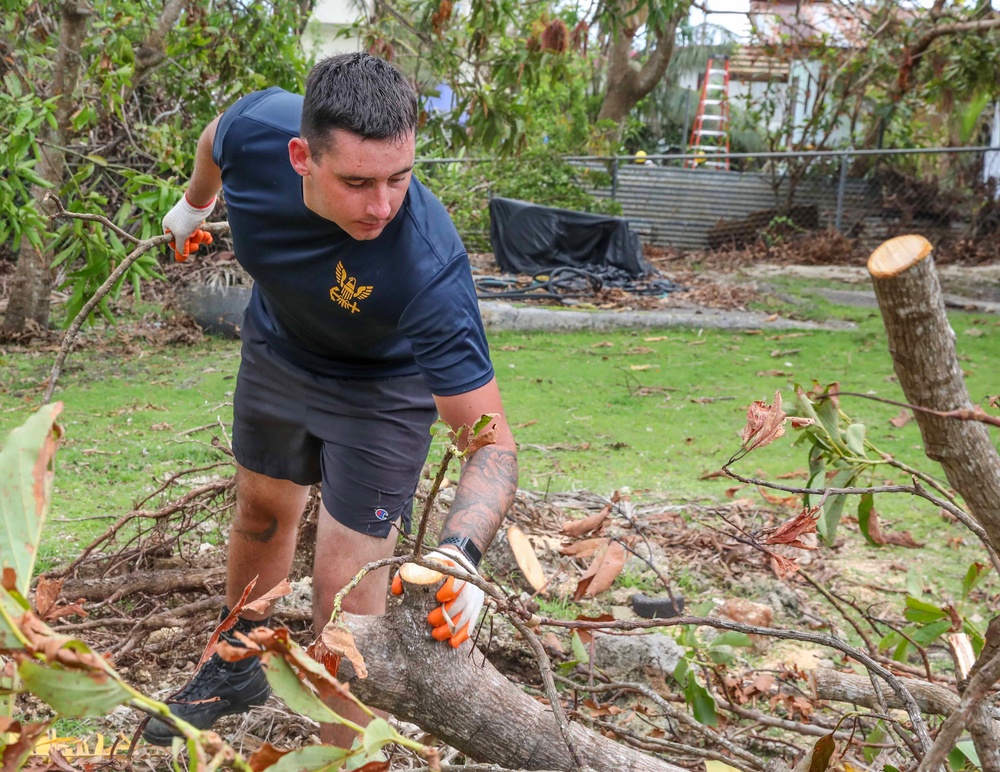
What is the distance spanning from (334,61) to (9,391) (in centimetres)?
480

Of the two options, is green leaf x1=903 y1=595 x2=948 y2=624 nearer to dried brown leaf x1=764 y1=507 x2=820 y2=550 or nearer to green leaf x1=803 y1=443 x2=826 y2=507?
green leaf x1=803 y1=443 x2=826 y2=507

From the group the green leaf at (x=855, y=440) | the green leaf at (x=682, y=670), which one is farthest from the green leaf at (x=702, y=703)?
the green leaf at (x=855, y=440)

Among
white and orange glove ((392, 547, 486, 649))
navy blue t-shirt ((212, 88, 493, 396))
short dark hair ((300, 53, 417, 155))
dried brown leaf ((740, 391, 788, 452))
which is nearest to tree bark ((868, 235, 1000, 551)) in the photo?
dried brown leaf ((740, 391, 788, 452))

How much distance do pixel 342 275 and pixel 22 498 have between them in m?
1.74

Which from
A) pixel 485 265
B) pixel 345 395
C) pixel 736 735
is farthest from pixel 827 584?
pixel 485 265

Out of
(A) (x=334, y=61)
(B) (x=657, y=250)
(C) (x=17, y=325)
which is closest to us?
(A) (x=334, y=61)

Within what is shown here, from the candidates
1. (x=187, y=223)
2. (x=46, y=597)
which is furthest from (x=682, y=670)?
(x=187, y=223)

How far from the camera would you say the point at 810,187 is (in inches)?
613

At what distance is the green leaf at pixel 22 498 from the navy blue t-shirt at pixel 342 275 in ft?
5.14

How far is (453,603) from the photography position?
1.97 meters

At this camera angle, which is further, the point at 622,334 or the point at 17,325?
the point at 622,334

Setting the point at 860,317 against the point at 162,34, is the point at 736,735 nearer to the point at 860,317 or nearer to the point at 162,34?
the point at 162,34

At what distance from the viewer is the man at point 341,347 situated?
2.41 metres

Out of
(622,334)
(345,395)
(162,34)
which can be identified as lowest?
(622,334)
